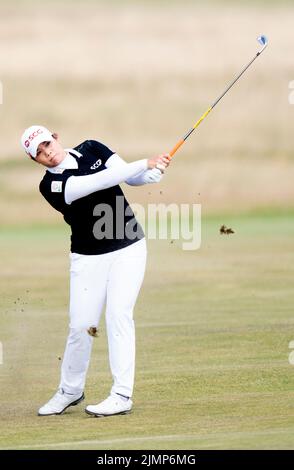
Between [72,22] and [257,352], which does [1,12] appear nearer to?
[72,22]

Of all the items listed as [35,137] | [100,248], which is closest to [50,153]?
[35,137]

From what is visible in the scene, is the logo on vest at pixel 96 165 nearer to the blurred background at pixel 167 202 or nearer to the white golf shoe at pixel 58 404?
the white golf shoe at pixel 58 404

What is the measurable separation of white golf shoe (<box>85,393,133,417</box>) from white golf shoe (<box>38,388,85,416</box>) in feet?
1.00

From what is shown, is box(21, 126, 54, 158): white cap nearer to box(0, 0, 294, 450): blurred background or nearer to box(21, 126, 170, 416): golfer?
box(21, 126, 170, 416): golfer

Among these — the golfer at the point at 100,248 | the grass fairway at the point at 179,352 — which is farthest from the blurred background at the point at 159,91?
the golfer at the point at 100,248

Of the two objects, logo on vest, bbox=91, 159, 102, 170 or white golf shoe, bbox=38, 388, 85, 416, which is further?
white golf shoe, bbox=38, 388, 85, 416

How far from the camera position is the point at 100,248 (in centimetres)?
1021

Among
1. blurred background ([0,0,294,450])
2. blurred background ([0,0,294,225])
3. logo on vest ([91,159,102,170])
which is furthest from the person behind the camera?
blurred background ([0,0,294,225])

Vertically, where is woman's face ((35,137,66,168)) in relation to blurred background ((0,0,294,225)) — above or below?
below

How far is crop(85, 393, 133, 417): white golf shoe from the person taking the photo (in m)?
10.1

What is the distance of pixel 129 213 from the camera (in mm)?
10320

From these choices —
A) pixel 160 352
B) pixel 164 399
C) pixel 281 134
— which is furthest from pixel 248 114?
pixel 164 399

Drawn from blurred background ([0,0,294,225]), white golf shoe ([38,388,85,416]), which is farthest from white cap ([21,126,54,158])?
blurred background ([0,0,294,225])

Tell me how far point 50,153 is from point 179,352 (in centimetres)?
369
